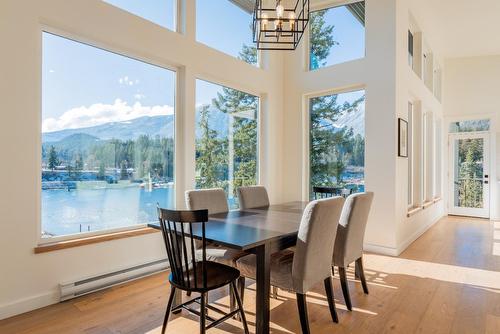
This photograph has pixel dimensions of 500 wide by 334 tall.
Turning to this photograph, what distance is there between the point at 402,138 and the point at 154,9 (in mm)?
3708

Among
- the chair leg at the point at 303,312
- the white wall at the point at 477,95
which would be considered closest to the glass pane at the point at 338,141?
the chair leg at the point at 303,312

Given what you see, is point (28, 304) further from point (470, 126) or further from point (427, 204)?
point (470, 126)

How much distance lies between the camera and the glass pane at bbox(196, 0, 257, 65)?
4004 mm

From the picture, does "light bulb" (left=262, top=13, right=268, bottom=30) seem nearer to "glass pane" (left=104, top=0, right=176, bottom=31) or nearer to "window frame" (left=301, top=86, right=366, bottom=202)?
"glass pane" (left=104, top=0, right=176, bottom=31)

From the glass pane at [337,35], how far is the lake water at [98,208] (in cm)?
332

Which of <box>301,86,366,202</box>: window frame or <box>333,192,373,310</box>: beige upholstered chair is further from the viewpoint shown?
<box>301,86,366,202</box>: window frame

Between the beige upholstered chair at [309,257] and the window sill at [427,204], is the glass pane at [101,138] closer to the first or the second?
the beige upholstered chair at [309,257]

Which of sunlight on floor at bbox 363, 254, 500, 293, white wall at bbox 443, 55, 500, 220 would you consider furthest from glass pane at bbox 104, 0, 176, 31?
white wall at bbox 443, 55, 500, 220

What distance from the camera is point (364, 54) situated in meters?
4.41

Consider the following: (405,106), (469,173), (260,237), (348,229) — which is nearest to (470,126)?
(469,173)

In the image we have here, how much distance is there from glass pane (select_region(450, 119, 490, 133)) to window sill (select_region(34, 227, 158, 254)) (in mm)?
7442

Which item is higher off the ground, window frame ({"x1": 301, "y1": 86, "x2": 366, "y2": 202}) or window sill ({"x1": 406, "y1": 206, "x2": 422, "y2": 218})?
window frame ({"x1": 301, "y1": 86, "x2": 366, "y2": 202})

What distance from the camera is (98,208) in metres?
3.04

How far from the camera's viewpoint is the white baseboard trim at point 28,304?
2.32m
